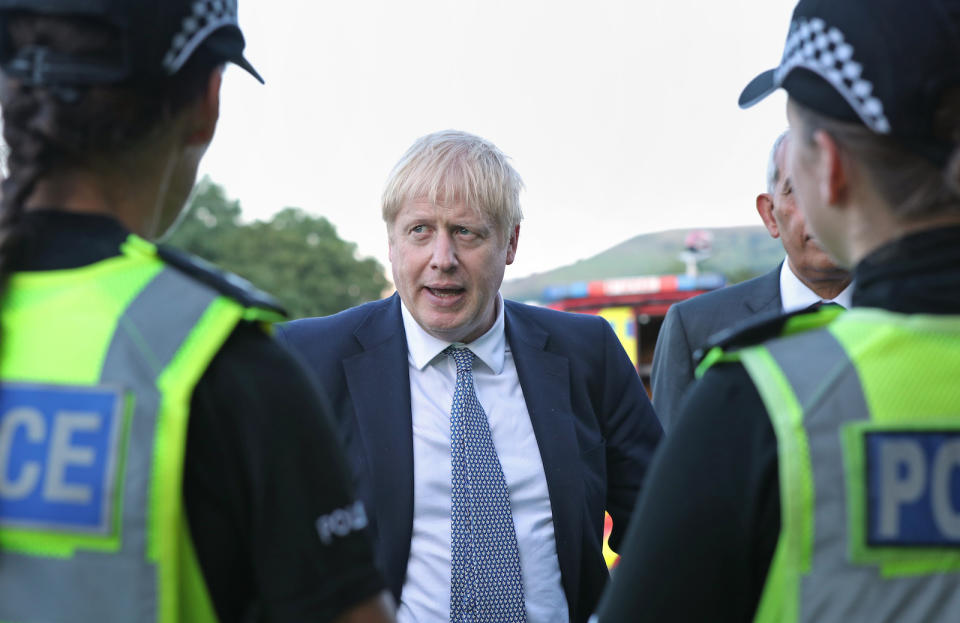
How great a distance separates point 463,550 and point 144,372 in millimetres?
1635

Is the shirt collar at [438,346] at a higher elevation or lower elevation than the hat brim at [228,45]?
lower

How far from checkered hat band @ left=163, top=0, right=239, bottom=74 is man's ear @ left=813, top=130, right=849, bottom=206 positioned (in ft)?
2.94

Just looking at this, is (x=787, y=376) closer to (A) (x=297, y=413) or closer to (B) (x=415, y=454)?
(A) (x=297, y=413)

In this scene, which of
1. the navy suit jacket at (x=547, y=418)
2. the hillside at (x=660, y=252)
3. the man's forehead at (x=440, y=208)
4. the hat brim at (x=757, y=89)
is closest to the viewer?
the hat brim at (x=757, y=89)

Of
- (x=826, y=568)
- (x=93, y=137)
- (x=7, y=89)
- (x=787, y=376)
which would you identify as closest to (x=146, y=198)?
(x=93, y=137)

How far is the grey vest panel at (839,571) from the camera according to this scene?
49.9 inches

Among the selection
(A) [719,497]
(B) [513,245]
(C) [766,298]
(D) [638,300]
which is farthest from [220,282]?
(D) [638,300]

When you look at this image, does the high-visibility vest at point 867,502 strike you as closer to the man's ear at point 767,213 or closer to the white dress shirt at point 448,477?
the white dress shirt at point 448,477

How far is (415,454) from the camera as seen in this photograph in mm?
2887

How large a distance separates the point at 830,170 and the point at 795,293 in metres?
2.39

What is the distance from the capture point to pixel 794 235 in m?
3.58

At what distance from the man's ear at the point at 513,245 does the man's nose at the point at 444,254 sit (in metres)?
0.33

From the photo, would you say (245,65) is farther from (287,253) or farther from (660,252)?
(660,252)

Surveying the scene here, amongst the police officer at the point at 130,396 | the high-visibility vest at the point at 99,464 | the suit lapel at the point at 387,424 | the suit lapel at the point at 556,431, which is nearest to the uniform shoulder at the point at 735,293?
the suit lapel at the point at 556,431
